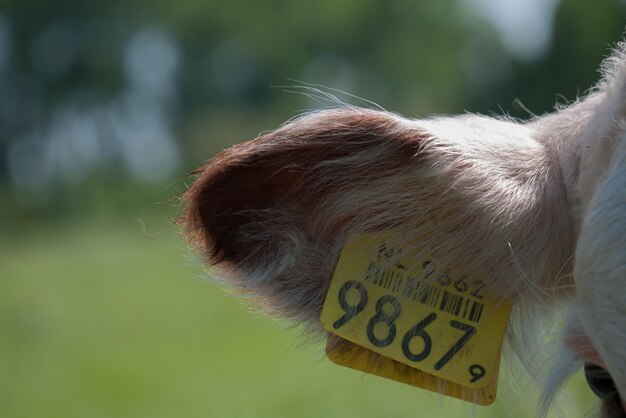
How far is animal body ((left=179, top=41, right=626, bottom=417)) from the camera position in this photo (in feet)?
5.48

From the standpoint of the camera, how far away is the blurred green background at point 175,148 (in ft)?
19.0

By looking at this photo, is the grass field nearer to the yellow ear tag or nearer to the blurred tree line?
the yellow ear tag

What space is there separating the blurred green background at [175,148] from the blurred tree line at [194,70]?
0.07 m

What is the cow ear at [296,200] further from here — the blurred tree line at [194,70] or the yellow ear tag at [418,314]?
the blurred tree line at [194,70]

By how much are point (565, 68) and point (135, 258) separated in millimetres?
11104

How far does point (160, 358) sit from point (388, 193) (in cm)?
595

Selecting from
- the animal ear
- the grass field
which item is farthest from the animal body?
the grass field

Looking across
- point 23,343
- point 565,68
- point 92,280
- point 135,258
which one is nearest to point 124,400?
point 23,343

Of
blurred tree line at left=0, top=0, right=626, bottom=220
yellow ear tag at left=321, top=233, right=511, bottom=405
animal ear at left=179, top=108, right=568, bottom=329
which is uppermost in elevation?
blurred tree line at left=0, top=0, right=626, bottom=220

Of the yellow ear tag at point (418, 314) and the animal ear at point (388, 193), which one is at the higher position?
the animal ear at point (388, 193)

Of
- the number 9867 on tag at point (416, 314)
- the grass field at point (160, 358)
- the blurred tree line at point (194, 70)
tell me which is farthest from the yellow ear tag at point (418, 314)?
the blurred tree line at point (194, 70)

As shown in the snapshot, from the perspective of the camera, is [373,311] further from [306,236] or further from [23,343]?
[23,343]

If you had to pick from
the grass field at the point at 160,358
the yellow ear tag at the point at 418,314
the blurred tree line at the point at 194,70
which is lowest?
the grass field at the point at 160,358

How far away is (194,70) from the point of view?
34.2 m
